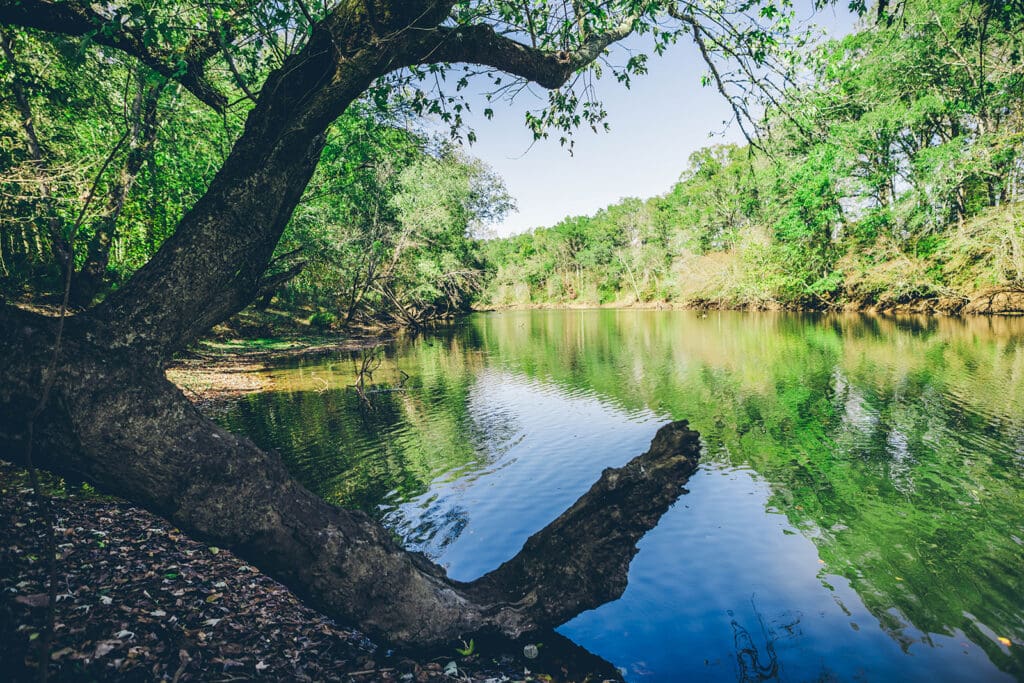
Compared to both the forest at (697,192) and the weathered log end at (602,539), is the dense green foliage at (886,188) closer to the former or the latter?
the forest at (697,192)

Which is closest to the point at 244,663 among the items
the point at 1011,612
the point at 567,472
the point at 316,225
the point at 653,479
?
the point at 653,479

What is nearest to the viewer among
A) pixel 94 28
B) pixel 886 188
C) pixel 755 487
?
pixel 94 28

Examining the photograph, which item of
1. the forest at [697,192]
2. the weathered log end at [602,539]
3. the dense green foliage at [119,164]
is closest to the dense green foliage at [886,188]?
the forest at [697,192]

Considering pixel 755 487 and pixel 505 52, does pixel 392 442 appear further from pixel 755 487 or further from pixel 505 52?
pixel 505 52

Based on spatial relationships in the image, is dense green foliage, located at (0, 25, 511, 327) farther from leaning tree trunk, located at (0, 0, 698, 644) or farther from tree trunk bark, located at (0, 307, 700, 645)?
tree trunk bark, located at (0, 307, 700, 645)

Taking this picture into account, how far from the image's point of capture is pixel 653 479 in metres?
4.75

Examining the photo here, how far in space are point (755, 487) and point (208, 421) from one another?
10.3m

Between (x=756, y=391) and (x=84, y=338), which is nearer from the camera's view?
(x=84, y=338)

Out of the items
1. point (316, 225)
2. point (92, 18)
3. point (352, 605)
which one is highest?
point (316, 225)

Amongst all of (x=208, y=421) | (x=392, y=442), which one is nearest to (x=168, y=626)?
(x=208, y=421)

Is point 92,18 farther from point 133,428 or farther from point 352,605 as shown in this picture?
point 352,605

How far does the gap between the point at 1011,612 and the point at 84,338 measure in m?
10.1

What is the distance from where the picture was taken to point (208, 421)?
3338mm

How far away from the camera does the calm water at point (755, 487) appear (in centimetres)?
567
